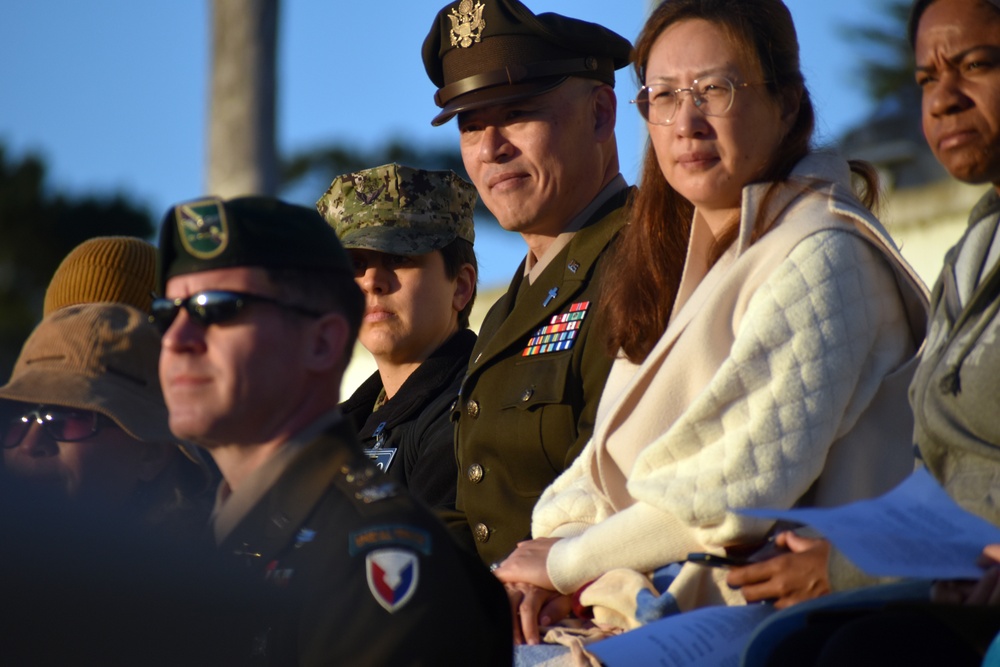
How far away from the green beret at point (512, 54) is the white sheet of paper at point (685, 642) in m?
2.03

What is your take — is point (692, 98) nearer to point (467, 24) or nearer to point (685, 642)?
point (467, 24)

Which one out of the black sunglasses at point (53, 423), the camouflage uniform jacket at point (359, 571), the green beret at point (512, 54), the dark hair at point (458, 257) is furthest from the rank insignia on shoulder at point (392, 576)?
the dark hair at point (458, 257)

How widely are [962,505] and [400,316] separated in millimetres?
2525

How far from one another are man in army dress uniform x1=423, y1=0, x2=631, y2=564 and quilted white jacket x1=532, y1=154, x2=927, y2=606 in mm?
511

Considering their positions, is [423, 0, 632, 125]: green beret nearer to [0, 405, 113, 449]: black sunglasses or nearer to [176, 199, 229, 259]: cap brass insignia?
[0, 405, 113, 449]: black sunglasses

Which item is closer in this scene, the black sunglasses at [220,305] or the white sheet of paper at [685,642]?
the black sunglasses at [220,305]

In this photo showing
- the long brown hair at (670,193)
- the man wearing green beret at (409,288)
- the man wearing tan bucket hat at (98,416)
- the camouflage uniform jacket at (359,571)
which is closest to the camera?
the camouflage uniform jacket at (359,571)

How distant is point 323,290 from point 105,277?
1805 millimetres

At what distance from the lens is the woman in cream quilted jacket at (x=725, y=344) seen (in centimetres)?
326

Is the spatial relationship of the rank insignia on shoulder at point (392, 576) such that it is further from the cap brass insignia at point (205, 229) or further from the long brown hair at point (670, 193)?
the long brown hair at point (670, 193)

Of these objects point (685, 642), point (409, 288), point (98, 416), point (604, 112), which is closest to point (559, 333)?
point (604, 112)

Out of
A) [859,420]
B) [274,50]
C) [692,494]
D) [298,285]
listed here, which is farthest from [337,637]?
[274,50]

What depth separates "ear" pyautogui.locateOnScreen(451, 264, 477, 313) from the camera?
5.35 m

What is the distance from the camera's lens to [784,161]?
3.68 metres
